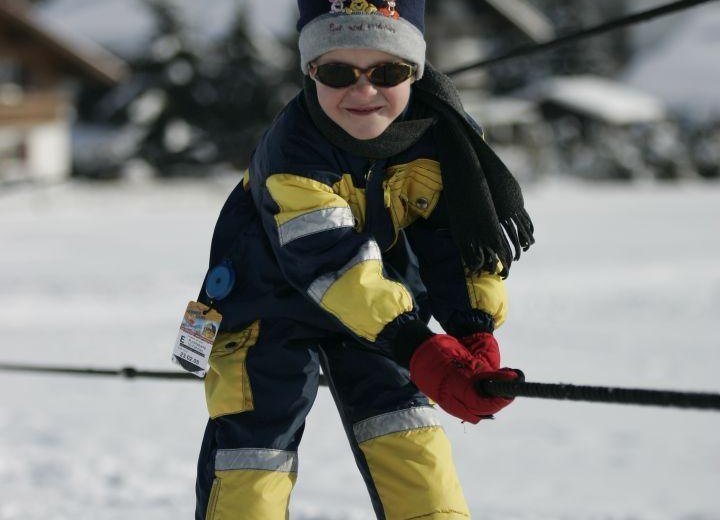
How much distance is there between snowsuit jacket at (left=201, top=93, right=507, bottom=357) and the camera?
2031 mm

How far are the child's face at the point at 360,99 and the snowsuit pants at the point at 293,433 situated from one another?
1.78 feet

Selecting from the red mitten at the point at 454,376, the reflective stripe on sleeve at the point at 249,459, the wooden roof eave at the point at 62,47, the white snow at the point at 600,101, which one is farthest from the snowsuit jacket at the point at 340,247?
the white snow at the point at 600,101

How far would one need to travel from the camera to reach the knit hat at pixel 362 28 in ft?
6.93

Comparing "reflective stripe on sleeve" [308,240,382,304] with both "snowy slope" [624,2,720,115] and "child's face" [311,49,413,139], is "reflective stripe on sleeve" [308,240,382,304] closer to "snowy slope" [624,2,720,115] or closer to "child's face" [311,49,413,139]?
"child's face" [311,49,413,139]

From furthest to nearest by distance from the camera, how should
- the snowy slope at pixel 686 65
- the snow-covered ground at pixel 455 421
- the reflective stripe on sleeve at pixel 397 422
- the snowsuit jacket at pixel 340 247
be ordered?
the snowy slope at pixel 686 65, the snow-covered ground at pixel 455 421, the reflective stripe on sleeve at pixel 397 422, the snowsuit jacket at pixel 340 247

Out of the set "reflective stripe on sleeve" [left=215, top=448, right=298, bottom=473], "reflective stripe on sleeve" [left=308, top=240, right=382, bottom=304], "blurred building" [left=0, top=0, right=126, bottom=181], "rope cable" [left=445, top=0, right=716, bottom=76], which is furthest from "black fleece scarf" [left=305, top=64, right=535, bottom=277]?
"blurred building" [left=0, top=0, right=126, bottom=181]

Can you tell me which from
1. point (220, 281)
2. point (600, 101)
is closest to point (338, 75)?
point (220, 281)

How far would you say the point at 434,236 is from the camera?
236 cm

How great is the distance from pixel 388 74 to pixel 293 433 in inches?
33.9

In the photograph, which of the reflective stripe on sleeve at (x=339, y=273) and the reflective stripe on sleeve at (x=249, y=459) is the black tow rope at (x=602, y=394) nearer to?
the reflective stripe on sleeve at (x=339, y=273)

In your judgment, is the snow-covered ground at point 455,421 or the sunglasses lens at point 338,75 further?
the snow-covered ground at point 455,421

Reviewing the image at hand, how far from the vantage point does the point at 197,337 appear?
90.2 inches

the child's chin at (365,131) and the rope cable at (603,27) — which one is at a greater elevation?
the rope cable at (603,27)

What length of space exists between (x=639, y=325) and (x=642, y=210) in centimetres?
1305
